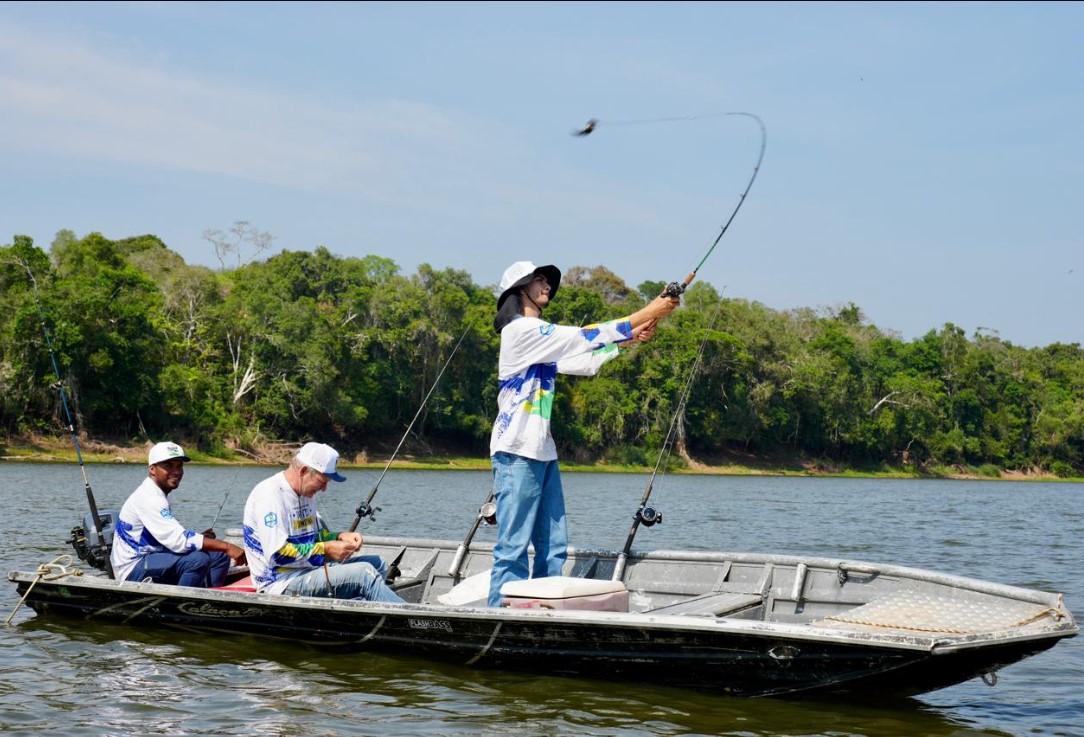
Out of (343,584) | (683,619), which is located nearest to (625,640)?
(683,619)

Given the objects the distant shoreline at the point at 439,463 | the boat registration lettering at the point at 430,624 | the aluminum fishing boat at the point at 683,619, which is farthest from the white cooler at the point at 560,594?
the distant shoreline at the point at 439,463

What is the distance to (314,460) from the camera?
679 centimetres

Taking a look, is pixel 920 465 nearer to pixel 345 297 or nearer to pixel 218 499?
pixel 345 297

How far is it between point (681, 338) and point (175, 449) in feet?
160

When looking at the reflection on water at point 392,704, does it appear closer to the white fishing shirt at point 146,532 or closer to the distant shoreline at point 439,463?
the white fishing shirt at point 146,532

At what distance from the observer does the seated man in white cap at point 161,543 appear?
303 inches

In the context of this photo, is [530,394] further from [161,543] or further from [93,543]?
[93,543]

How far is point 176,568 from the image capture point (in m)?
7.84

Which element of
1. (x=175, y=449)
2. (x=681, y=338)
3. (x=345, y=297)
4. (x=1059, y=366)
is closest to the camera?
(x=175, y=449)

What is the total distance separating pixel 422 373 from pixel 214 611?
4242cm

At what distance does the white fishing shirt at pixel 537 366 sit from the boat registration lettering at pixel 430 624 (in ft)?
3.42

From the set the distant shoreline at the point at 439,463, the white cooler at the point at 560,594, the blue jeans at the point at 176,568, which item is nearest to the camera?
the white cooler at the point at 560,594

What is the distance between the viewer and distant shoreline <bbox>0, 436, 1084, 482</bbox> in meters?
35.3

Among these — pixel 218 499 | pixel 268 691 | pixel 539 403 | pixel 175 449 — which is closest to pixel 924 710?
pixel 539 403
